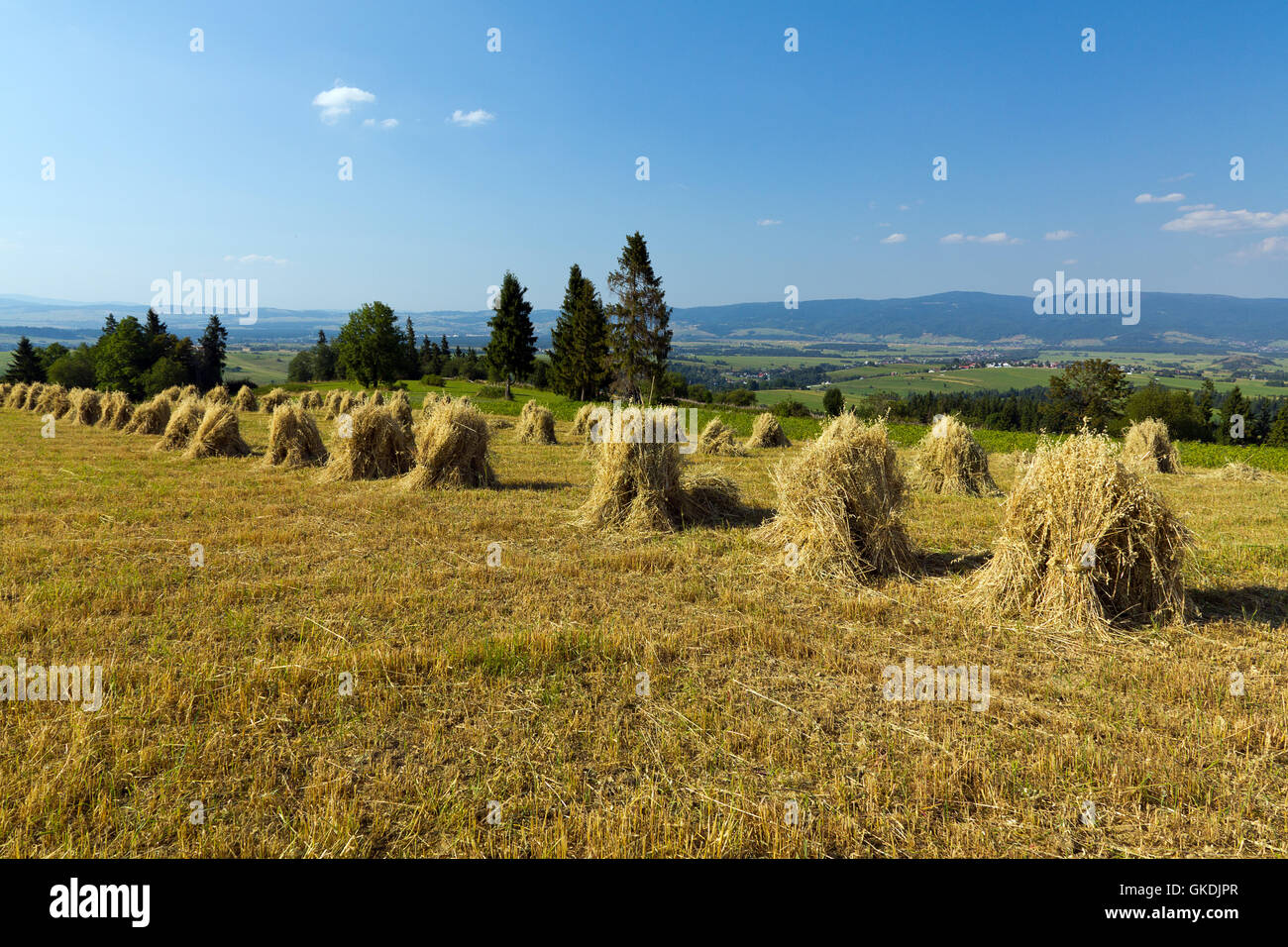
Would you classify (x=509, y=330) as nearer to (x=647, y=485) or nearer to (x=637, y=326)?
(x=637, y=326)

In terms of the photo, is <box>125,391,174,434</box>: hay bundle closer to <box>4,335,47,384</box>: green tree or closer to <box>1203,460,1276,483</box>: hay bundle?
<box>1203,460,1276,483</box>: hay bundle

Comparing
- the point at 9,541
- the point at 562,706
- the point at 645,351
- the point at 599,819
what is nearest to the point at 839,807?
the point at 599,819

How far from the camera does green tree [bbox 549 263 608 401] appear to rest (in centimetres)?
5512

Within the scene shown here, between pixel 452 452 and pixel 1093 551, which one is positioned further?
pixel 452 452

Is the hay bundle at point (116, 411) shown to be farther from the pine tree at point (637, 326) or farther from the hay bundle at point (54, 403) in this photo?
the pine tree at point (637, 326)

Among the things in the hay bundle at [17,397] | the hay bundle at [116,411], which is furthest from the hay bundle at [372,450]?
the hay bundle at [17,397]

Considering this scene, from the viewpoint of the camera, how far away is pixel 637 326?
5309 cm

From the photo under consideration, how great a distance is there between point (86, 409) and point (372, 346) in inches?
1430

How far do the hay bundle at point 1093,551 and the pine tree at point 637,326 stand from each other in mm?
47102

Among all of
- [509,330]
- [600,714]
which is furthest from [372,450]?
[509,330]

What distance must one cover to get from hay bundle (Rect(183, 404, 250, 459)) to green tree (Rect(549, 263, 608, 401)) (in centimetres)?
3854

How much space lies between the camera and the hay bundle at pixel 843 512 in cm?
702

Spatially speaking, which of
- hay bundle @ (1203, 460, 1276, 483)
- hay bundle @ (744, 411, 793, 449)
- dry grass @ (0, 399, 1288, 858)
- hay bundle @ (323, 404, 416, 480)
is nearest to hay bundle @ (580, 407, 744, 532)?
dry grass @ (0, 399, 1288, 858)

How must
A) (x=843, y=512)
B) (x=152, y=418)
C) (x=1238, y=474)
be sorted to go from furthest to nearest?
1. (x=152, y=418)
2. (x=1238, y=474)
3. (x=843, y=512)
